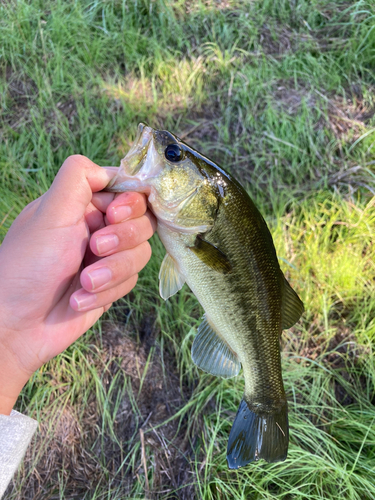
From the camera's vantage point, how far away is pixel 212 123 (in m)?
3.26

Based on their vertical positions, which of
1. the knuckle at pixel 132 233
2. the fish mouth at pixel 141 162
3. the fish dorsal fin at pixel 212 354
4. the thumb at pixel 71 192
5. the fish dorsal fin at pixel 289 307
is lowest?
the fish dorsal fin at pixel 212 354

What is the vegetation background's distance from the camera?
225 cm

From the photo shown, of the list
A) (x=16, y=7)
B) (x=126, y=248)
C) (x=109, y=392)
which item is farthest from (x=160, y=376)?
(x=16, y=7)

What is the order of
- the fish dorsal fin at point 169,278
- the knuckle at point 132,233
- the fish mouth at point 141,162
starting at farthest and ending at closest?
the fish dorsal fin at point 169,278 < the knuckle at point 132,233 < the fish mouth at point 141,162

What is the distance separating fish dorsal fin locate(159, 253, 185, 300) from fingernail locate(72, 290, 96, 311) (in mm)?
344

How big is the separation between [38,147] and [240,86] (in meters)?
2.07

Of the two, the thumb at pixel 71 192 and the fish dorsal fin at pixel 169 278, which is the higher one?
the thumb at pixel 71 192

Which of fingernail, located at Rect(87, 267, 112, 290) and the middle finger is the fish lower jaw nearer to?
the middle finger

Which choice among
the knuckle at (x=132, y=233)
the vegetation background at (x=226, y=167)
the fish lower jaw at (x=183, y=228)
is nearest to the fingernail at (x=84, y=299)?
the knuckle at (x=132, y=233)

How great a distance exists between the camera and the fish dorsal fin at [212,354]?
168 cm

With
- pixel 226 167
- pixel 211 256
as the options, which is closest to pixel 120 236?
pixel 211 256

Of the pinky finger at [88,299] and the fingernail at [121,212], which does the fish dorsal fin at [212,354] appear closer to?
the pinky finger at [88,299]

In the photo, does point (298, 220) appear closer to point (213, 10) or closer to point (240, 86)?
point (240, 86)

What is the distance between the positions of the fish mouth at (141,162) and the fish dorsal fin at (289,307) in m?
0.86
